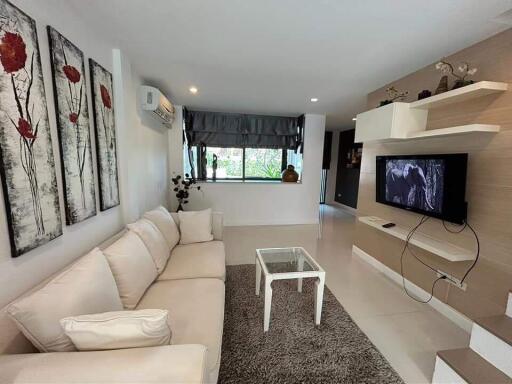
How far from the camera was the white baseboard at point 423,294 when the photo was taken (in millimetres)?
1839

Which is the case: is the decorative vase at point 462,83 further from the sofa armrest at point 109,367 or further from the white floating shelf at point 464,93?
the sofa armrest at point 109,367

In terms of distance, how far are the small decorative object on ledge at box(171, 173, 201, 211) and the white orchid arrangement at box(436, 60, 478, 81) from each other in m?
3.57

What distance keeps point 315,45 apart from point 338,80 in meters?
0.90

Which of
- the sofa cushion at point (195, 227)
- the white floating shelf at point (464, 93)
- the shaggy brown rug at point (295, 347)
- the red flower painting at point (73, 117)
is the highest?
the white floating shelf at point (464, 93)

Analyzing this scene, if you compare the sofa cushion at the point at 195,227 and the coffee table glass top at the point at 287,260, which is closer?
the coffee table glass top at the point at 287,260

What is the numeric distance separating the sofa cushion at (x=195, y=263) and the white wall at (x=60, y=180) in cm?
61

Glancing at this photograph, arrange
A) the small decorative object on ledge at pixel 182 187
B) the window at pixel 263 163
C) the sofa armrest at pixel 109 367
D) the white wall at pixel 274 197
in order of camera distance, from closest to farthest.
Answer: the sofa armrest at pixel 109 367 < the small decorative object on ledge at pixel 182 187 < the white wall at pixel 274 197 < the window at pixel 263 163

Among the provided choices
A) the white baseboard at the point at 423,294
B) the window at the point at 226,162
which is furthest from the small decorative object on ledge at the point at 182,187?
the white baseboard at the point at 423,294

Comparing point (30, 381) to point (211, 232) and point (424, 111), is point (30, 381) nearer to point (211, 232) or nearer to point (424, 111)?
point (211, 232)

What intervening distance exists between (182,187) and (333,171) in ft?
15.1

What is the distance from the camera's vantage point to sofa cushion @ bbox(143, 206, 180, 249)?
212 cm

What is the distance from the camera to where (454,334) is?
1.76 meters

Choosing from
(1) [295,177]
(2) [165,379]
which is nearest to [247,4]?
(2) [165,379]

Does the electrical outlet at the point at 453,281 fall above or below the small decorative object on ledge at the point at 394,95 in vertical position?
below
